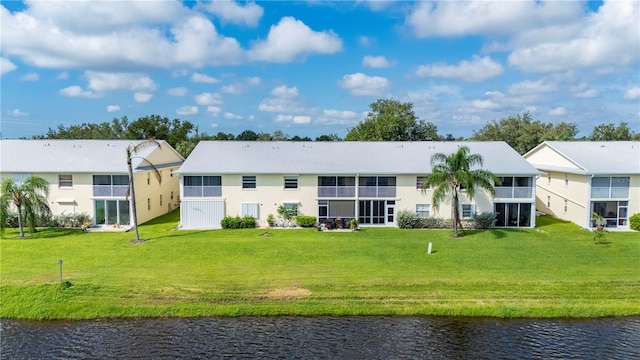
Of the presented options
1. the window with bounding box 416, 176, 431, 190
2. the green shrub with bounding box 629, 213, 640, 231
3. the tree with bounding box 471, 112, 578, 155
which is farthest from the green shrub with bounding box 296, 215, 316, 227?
the tree with bounding box 471, 112, 578, 155

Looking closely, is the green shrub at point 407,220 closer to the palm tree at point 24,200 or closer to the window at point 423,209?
the window at point 423,209

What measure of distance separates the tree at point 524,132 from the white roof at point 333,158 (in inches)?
1084

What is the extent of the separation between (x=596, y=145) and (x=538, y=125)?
24.8 m

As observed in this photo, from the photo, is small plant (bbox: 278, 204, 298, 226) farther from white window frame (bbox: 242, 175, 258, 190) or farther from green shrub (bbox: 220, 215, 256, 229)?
white window frame (bbox: 242, 175, 258, 190)

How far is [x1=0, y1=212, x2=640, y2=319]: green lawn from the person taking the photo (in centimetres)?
1817

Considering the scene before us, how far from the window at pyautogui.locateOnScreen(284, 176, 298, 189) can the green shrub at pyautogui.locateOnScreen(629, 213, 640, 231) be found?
2516 cm

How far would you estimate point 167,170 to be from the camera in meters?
39.8

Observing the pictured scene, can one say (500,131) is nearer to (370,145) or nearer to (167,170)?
Answer: (370,145)

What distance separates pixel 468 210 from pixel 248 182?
16.9m

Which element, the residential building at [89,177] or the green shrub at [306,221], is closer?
the green shrub at [306,221]

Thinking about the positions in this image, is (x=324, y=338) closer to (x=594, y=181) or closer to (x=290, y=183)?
(x=290, y=183)

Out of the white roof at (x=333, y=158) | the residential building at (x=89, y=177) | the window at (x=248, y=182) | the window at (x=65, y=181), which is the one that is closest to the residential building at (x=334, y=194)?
the window at (x=248, y=182)

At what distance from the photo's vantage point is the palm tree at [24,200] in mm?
27609

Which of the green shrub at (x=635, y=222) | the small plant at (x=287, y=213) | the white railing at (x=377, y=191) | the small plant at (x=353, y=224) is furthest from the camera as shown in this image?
the white railing at (x=377, y=191)
